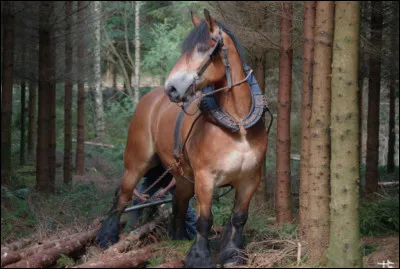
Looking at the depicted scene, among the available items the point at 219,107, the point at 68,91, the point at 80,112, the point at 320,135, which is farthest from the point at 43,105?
the point at 320,135

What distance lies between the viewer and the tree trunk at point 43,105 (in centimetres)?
1177

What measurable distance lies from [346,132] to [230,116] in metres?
1.33

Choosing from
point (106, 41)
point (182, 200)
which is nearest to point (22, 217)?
point (182, 200)

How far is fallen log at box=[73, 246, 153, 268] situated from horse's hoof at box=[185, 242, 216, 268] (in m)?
0.49

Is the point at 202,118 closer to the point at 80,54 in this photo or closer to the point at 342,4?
the point at 342,4

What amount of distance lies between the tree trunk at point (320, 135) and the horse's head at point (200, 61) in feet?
2.95

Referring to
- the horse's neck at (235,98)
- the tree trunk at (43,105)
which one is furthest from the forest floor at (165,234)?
the horse's neck at (235,98)

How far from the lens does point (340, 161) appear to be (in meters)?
4.80

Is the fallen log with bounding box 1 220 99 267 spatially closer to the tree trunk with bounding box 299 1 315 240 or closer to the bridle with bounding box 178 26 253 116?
the bridle with bounding box 178 26 253 116

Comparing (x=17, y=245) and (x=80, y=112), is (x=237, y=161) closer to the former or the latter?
(x=17, y=245)

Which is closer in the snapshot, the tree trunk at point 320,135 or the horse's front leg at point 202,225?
the horse's front leg at point 202,225

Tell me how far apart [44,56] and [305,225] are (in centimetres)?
760

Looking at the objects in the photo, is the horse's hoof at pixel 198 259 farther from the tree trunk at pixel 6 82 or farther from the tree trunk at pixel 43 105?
the tree trunk at pixel 43 105

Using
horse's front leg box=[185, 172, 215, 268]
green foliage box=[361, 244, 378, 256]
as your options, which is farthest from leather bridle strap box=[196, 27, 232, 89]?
green foliage box=[361, 244, 378, 256]
